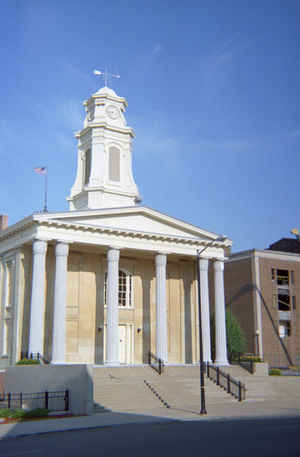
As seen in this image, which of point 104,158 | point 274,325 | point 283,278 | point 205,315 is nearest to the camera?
point 205,315

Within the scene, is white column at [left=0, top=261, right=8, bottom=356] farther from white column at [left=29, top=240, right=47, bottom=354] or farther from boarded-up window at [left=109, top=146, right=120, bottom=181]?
boarded-up window at [left=109, top=146, right=120, bottom=181]

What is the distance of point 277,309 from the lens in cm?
5747

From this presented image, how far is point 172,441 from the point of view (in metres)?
15.1

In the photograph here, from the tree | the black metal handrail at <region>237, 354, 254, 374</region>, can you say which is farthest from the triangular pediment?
the tree

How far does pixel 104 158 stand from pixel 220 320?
49.8 feet

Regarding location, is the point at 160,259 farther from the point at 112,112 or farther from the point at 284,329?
the point at 284,329

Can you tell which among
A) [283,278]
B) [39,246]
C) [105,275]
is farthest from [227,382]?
[283,278]

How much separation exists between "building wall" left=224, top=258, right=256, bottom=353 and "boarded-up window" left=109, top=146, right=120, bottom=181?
2202cm

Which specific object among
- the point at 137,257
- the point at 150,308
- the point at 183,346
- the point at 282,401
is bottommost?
the point at 282,401

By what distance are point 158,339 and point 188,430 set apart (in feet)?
58.7

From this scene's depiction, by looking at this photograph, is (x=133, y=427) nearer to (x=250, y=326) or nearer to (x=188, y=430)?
(x=188, y=430)

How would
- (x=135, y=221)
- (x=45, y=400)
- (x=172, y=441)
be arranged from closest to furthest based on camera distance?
(x=172, y=441)
(x=45, y=400)
(x=135, y=221)

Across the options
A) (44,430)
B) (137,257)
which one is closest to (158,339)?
(137,257)

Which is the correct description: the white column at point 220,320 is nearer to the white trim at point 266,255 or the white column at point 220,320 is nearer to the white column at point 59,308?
the white column at point 59,308
